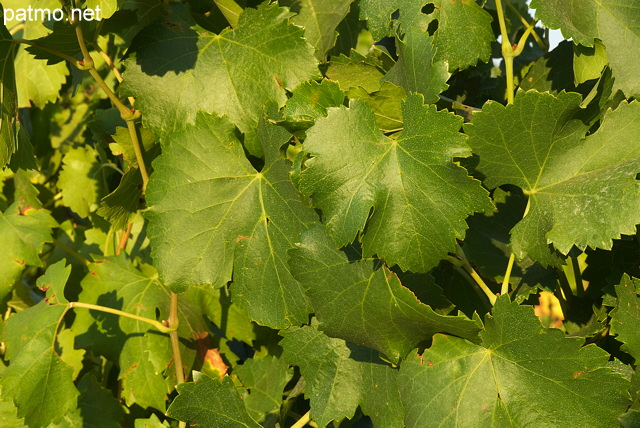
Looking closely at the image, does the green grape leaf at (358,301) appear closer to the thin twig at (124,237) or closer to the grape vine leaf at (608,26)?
the grape vine leaf at (608,26)

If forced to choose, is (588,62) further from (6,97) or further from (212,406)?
(6,97)

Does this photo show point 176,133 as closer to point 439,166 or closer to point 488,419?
point 439,166

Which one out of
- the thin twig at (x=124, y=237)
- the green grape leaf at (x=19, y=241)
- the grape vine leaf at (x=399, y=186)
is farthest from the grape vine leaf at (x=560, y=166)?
the green grape leaf at (x=19, y=241)

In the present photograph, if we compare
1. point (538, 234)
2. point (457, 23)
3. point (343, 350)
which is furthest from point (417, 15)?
point (343, 350)

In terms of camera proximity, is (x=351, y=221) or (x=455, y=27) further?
(x=455, y=27)

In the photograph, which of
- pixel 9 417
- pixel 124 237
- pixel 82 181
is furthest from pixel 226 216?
pixel 82 181

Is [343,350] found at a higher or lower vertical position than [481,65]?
lower
